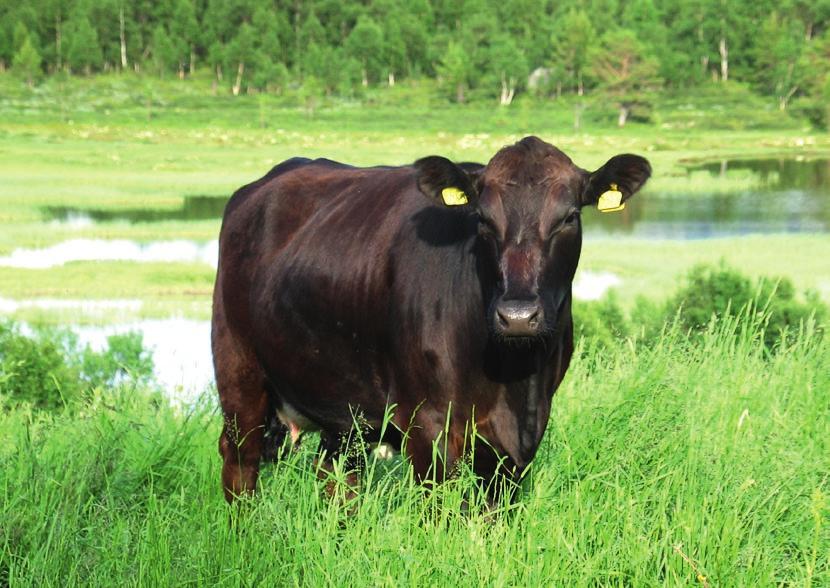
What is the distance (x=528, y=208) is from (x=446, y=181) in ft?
1.03

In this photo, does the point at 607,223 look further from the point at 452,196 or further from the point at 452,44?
the point at 452,44

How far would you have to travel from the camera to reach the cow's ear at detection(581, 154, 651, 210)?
13.9 feet

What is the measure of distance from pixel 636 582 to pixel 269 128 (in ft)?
260

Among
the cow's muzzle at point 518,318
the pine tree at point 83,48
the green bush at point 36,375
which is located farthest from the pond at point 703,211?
the pine tree at point 83,48

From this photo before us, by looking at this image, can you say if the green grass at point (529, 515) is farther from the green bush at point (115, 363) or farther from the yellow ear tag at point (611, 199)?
the green bush at point (115, 363)

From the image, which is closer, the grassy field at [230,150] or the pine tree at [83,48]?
the grassy field at [230,150]

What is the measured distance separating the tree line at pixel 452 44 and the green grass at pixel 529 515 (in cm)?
9543

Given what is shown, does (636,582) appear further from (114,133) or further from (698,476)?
(114,133)

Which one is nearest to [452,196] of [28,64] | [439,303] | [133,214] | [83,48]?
[439,303]

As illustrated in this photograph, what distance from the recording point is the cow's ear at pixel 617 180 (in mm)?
4250

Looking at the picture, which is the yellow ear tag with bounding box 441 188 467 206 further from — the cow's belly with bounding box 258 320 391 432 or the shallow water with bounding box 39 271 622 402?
the shallow water with bounding box 39 271 622 402

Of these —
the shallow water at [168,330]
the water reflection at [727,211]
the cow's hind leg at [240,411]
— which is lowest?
the water reflection at [727,211]

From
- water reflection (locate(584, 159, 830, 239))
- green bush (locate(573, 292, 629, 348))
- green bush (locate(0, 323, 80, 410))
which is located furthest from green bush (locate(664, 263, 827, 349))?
water reflection (locate(584, 159, 830, 239))

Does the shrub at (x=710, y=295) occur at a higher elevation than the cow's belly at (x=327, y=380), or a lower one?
lower
